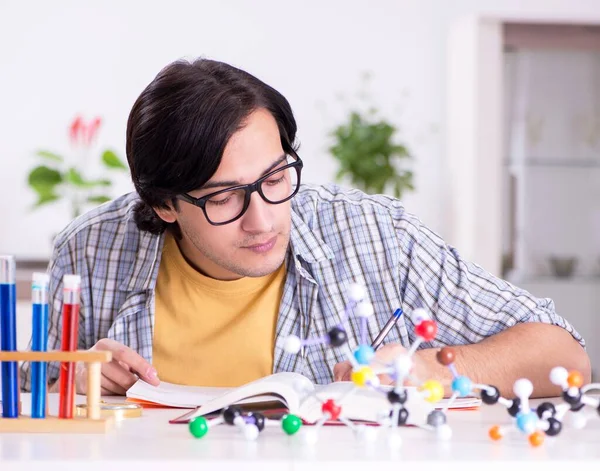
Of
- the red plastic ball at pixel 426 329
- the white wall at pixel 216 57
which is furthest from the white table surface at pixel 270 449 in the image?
the white wall at pixel 216 57

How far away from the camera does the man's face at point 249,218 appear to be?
1.54 meters

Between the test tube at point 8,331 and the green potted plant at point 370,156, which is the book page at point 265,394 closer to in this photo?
the test tube at point 8,331

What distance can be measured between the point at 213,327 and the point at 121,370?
318 millimetres

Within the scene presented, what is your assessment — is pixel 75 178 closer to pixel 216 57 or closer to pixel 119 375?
pixel 216 57

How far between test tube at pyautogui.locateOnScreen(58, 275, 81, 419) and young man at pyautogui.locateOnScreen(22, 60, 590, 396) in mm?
380

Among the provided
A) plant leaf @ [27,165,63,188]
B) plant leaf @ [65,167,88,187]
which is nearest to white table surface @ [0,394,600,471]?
plant leaf @ [65,167,88,187]

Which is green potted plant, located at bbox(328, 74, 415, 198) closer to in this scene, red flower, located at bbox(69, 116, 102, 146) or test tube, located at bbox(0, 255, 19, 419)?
red flower, located at bbox(69, 116, 102, 146)

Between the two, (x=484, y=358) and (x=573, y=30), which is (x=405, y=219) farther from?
(x=573, y=30)

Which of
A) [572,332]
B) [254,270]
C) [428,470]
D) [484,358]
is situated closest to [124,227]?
[254,270]

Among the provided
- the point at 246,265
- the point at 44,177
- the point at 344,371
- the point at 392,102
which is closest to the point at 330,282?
the point at 246,265

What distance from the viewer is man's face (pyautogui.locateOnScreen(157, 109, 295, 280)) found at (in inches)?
60.7

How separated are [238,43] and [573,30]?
4.41 feet

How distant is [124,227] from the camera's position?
1861 millimetres

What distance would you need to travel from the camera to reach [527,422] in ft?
3.19
